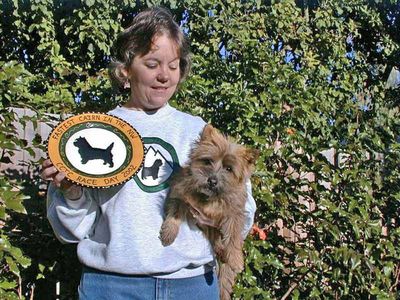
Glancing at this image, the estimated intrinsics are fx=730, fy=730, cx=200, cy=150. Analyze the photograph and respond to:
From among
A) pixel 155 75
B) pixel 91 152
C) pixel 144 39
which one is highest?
pixel 144 39

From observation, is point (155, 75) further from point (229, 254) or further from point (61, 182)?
point (229, 254)

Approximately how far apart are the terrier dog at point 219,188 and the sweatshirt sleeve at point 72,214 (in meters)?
0.36

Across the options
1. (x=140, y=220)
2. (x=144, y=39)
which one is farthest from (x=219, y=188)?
(x=144, y=39)

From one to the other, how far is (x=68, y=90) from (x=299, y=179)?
2.40 meters

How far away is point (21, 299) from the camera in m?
4.18

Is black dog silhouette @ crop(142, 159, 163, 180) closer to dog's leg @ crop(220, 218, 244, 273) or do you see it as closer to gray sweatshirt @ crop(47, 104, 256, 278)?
gray sweatshirt @ crop(47, 104, 256, 278)

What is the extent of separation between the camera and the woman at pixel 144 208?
2.99m

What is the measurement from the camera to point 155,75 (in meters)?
3.22

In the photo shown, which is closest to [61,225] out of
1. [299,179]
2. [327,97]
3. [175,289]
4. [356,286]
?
[175,289]

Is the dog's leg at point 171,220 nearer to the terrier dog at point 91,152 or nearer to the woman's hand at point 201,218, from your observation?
the woman's hand at point 201,218

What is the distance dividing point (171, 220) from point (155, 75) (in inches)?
25.3

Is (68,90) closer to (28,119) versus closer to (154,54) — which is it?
(28,119)

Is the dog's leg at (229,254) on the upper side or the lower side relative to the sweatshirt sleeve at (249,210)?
lower

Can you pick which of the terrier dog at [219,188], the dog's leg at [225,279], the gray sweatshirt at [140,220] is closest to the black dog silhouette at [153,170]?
the gray sweatshirt at [140,220]
